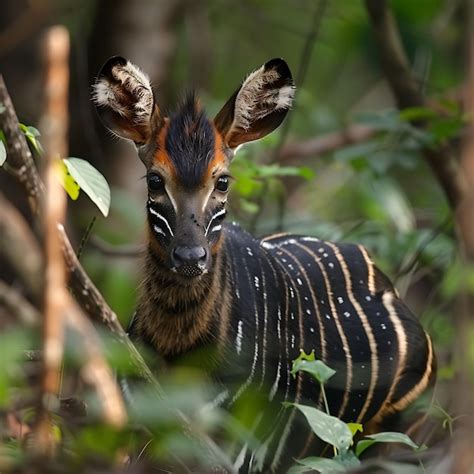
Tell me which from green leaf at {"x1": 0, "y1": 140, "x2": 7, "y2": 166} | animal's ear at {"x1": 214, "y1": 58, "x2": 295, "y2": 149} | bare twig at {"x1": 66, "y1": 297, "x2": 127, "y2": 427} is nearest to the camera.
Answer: bare twig at {"x1": 66, "y1": 297, "x2": 127, "y2": 427}

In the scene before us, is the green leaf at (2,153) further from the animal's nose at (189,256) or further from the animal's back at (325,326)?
the animal's back at (325,326)

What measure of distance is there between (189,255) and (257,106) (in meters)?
1.38

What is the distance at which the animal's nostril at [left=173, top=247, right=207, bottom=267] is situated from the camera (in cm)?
561

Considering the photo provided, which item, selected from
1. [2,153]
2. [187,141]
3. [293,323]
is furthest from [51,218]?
[293,323]

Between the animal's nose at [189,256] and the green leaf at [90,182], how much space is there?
2.69 feet

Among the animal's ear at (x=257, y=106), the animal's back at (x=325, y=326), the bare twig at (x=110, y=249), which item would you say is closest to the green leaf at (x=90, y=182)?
the animal's back at (x=325, y=326)

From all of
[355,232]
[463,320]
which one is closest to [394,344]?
[355,232]

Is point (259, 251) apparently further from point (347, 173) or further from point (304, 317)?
point (347, 173)

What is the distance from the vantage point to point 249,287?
21.1 feet

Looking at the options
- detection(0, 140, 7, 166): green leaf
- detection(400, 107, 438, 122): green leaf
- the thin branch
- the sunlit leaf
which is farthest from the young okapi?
detection(0, 140, 7, 166): green leaf

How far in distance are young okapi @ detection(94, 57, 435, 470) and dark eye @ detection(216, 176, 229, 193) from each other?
0.01 metres

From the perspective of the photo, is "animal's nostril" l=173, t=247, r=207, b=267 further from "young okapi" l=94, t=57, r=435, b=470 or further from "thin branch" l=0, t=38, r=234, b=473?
"thin branch" l=0, t=38, r=234, b=473

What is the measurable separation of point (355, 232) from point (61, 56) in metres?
7.04

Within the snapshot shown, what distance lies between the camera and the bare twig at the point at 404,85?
8.58 metres
